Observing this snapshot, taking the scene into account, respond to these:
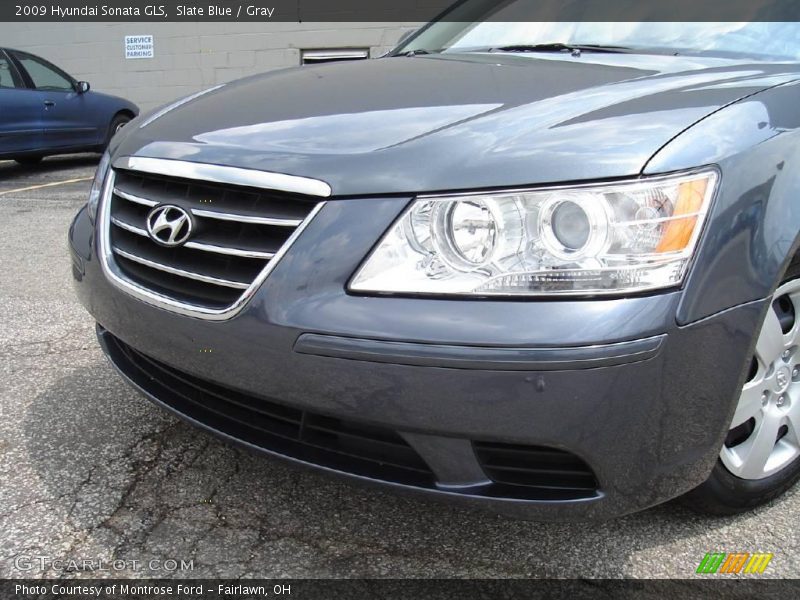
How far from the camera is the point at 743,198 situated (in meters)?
1.50

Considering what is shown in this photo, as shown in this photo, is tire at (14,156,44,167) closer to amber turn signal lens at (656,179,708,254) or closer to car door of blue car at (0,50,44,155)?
car door of blue car at (0,50,44,155)

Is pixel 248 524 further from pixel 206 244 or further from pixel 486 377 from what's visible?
pixel 486 377

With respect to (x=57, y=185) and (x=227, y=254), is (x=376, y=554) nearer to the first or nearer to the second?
(x=227, y=254)

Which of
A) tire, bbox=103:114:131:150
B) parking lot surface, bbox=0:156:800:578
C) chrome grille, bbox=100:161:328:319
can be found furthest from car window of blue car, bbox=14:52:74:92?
chrome grille, bbox=100:161:328:319

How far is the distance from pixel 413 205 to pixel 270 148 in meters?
0.41

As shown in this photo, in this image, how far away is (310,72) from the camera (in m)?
2.46

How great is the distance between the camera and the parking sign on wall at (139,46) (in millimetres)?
11430

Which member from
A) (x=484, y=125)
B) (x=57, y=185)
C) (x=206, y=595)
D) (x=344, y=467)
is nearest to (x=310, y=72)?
(x=484, y=125)

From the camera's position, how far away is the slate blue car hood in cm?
149

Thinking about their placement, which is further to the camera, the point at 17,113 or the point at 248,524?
the point at 17,113

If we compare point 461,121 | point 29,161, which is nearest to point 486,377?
point 461,121

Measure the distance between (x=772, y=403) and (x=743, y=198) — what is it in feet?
2.40

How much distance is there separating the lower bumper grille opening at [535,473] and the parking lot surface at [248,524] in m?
0.26

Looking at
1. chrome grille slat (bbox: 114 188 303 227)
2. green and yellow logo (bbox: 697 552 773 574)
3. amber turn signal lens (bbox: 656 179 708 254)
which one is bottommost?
green and yellow logo (bbox: 697 552 773 574)
